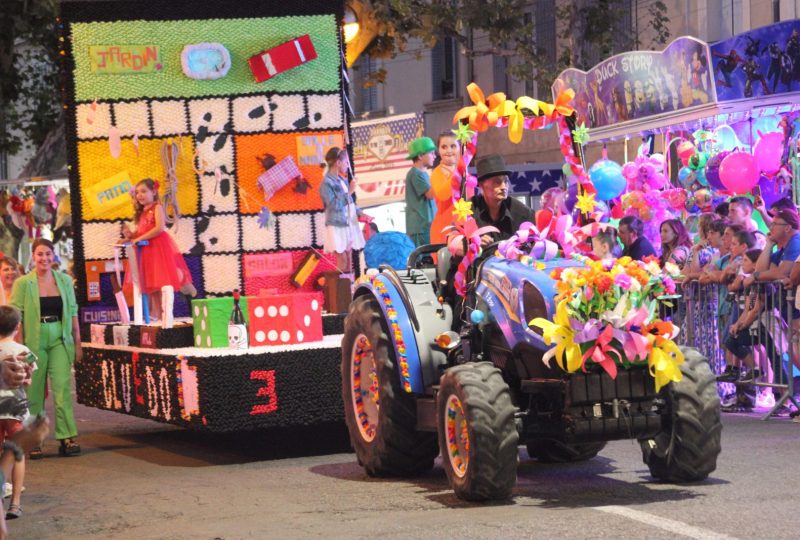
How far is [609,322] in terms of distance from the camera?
8727 mm

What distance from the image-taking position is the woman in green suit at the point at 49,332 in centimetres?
1230

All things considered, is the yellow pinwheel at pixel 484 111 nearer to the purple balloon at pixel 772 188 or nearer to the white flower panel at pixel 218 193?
the white flower panel at pixel 218 193

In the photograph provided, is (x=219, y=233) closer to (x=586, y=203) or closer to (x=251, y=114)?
(x=251, y=114)

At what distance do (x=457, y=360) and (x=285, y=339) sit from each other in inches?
93.2

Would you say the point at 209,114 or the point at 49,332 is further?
the point at 209,114

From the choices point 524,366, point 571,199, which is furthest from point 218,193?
point 524,366

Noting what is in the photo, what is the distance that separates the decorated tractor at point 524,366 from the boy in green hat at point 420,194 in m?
3.71

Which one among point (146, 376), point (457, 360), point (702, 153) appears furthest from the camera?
point (702, 153)

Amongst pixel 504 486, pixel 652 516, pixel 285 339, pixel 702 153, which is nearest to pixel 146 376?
pixel 285 339

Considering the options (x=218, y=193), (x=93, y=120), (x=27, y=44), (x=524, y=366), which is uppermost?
(x=27, y=44)

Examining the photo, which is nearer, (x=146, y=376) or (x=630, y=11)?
(x=146, y=376)

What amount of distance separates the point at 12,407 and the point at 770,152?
1097cm

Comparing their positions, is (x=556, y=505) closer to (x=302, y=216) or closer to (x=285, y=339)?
(x=285, y=339)

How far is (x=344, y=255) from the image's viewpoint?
1455 centimetres
